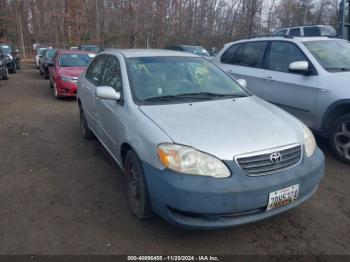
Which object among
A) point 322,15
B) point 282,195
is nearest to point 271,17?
point 322,15

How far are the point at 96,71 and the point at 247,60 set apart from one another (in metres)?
2.86

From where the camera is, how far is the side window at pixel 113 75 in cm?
381

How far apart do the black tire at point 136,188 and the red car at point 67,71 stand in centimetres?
703

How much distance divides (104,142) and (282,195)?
249 cm

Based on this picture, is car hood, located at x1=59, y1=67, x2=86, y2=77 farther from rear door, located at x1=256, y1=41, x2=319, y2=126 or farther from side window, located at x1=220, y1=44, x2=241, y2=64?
rear door, located at x1=256, y1=41, x2=319, y2=126

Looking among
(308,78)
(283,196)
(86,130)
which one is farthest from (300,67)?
(86,130)

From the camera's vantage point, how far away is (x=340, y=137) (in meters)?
4.55

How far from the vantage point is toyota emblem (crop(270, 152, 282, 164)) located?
2.69 m

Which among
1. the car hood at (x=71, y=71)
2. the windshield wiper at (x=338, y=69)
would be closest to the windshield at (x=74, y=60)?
the car hood at (x=71, y=71)

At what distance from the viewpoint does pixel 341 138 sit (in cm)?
454

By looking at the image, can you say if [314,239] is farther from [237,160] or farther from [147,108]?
[147,108]

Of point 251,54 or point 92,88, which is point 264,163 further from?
point 251,54

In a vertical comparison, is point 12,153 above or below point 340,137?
below

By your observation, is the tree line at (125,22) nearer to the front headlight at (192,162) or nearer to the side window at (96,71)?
the side window at (96,71)
